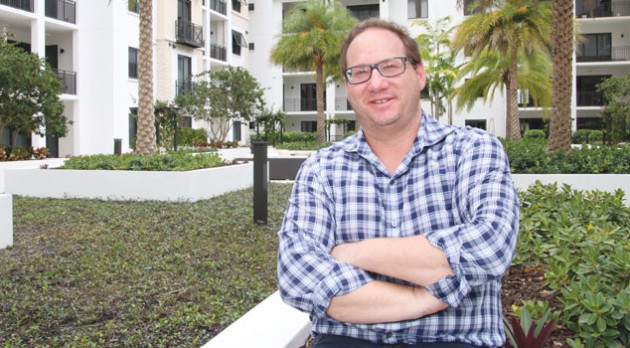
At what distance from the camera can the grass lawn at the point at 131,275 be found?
432 cm

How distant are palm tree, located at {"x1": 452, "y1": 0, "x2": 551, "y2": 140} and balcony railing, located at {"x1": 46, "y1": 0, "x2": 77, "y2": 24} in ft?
58.1

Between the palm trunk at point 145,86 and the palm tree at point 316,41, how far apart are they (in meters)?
16.1

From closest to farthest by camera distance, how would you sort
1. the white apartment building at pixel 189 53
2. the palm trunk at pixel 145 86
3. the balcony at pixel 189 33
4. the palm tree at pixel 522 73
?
the palm trunk at pixel 145 86
the white apartment building at pixel 189 53
the palm tree at pixel 522 73
the balcony at pixel 189 33

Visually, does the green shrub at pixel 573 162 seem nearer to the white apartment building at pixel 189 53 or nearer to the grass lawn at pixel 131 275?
the grass lawn at pixel 131 275

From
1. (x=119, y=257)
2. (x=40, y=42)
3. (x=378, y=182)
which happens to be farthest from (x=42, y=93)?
(x=378, y=182)

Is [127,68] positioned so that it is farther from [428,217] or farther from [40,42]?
[428,217]

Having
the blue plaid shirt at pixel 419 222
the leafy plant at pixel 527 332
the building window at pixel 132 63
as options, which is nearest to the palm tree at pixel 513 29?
the building window at pixel 132 63

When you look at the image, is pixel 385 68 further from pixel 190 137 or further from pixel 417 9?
pixel 417 9

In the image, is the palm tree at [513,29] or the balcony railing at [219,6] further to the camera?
the balcony railing at [219,6]

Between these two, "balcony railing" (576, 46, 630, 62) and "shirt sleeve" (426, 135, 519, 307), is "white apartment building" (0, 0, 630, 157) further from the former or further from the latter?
"shirt sleeve" (426, 135, 519, 307)

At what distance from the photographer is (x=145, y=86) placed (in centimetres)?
1397

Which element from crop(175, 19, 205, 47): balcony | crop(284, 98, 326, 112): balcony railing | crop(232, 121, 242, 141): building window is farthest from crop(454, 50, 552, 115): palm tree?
crop(232, 121, 242, 141): building window

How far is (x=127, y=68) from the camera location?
29391 millimetres

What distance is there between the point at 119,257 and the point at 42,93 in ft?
50.4
